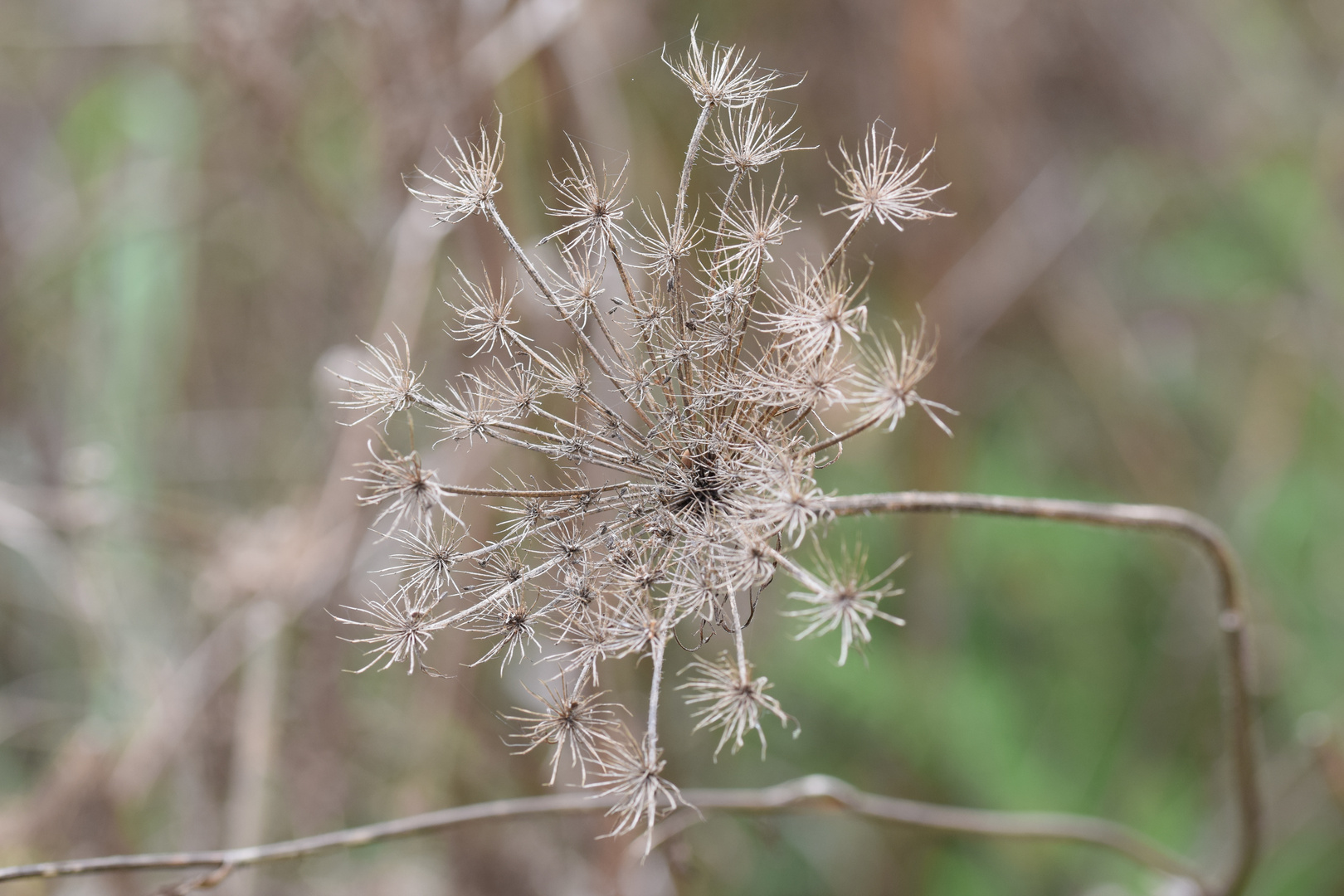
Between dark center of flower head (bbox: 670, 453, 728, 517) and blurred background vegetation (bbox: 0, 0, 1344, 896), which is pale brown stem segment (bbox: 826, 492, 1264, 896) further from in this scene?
blurred background vegetation (bbox: 0, 0, 1344, 896)

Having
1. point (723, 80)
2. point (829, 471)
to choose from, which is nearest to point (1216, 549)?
point (723, 80)

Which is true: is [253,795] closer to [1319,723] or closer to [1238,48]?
[1319,723]

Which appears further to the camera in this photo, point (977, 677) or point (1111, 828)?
point (977, 677)

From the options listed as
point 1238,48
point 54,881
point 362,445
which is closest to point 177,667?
point 54,881

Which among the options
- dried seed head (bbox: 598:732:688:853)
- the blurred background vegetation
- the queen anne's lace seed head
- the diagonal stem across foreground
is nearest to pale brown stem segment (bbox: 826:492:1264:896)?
the diagonal stem across foreground

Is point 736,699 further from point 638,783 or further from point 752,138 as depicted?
A: point 752,138
